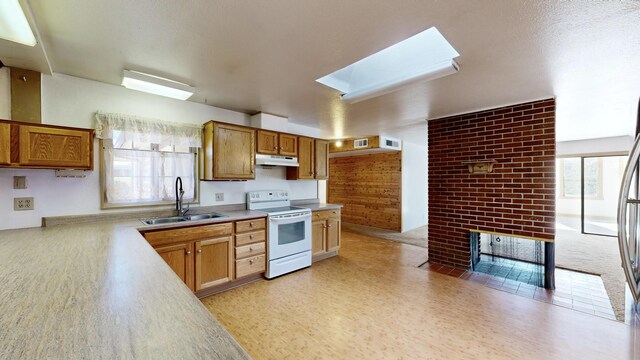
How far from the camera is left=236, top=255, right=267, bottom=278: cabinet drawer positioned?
305 cm

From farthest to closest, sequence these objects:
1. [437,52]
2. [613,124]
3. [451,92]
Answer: [613,124] → [451,92] → [437,52]

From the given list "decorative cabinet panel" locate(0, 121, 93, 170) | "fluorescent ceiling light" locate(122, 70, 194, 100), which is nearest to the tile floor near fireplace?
"fluorescent ceiling light" locate(122, 70, 194, 100)

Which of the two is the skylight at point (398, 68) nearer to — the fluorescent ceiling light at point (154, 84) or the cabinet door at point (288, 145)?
the cabinet door at point (288, 145)

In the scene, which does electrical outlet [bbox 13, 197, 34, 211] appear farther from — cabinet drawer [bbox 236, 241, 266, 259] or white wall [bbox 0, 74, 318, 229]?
cabinet drawer [bbox 236, 241, 266, 259]

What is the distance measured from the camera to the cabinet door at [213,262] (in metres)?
2.73

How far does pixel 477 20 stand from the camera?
1604 millimetres

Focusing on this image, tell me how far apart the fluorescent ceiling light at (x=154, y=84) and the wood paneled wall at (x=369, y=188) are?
16.7ft

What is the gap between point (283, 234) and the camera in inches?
136

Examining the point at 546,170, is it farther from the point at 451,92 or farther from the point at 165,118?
the point at 165,118

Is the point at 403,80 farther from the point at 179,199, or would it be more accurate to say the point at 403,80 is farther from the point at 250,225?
the point at 179,199

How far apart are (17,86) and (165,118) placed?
1143 mm

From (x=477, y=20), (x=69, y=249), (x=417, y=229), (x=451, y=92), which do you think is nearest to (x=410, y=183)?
(x=417, y=229)

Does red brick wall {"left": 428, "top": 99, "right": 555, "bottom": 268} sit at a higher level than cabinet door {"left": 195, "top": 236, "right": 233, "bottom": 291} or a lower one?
higher

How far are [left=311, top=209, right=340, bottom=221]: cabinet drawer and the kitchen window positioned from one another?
1.71 meters
